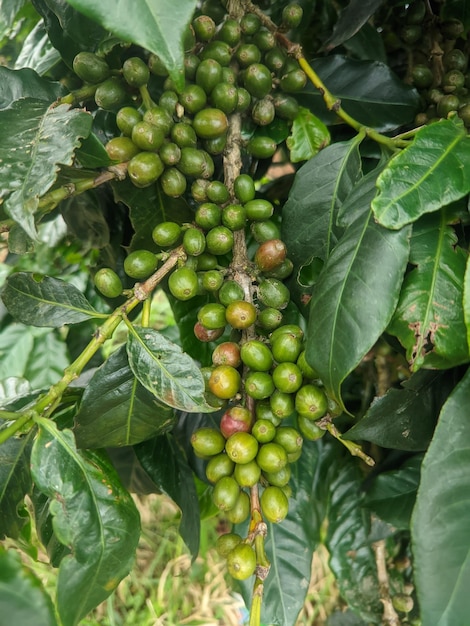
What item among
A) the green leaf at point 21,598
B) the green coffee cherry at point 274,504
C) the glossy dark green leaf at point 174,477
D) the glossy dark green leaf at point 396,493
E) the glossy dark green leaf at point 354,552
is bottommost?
the glossy dark green leaf at point 354,552

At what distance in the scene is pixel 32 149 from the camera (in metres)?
0.54

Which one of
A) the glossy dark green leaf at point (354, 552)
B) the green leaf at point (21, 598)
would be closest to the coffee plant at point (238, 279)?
the green leaf at point (21, 598)

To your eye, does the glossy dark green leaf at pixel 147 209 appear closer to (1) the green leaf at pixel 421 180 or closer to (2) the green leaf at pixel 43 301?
(2) the green leaf at pixel 43 301

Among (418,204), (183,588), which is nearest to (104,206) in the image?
(418,204)

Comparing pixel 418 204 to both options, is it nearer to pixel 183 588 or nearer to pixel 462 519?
pixel 462 519

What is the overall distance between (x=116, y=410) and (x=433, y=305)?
0.39 m

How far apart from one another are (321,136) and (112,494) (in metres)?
0.57

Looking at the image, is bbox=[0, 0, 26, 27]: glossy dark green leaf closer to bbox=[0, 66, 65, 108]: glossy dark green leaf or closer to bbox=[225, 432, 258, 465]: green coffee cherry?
bbox=[0, 66, 65, 108]: glossy dark green leaf

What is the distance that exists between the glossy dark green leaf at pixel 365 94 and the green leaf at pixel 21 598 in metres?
0.73

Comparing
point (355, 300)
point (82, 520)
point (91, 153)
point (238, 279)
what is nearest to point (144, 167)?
point (91, 153)

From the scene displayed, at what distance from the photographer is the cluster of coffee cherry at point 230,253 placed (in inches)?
23.1

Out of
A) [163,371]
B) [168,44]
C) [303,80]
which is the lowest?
[163,371]

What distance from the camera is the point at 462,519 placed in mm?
462

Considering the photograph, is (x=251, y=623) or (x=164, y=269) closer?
(x=251, y=623)
